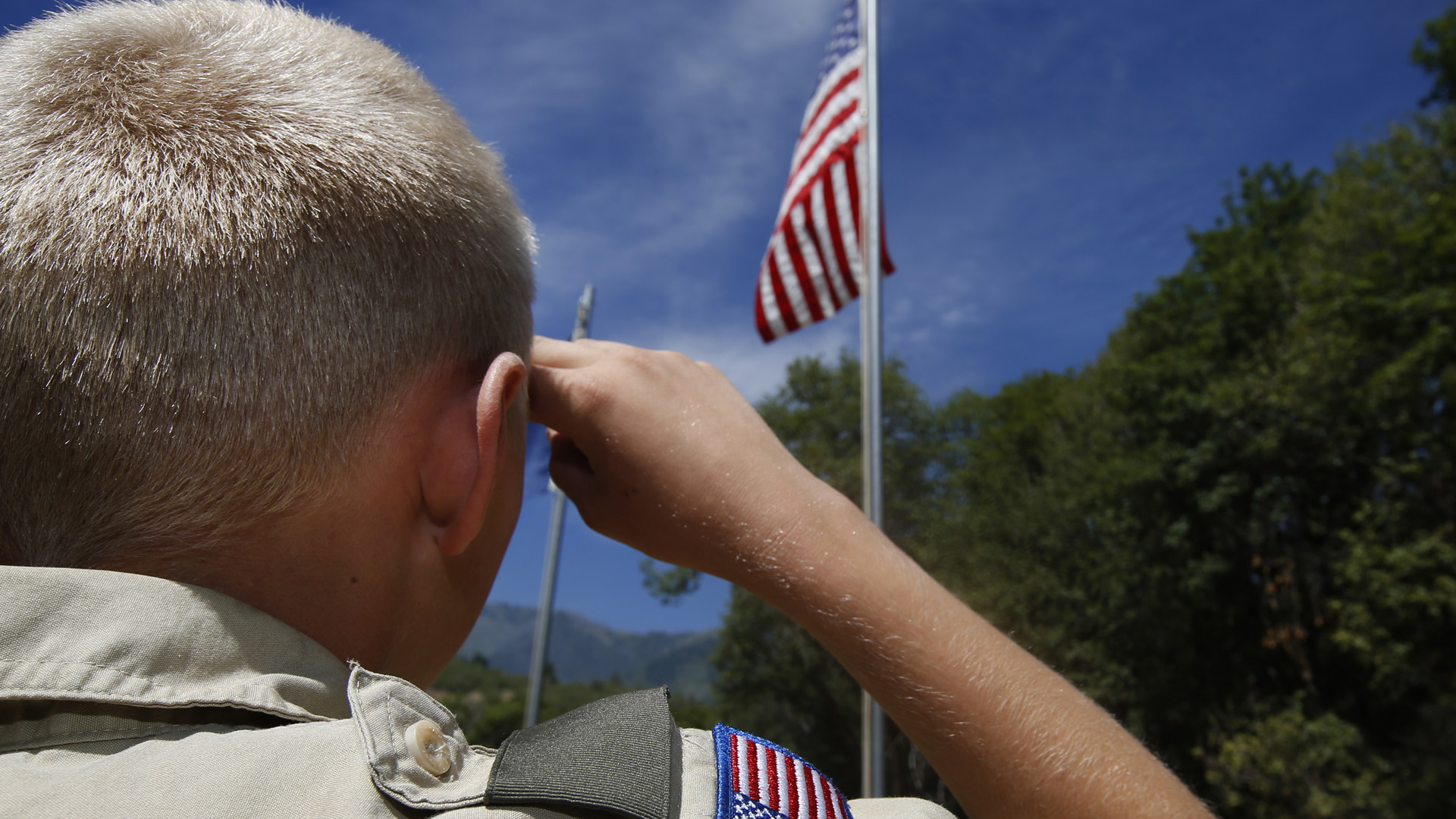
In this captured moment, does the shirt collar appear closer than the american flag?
Yes

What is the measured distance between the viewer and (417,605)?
0.93 metres

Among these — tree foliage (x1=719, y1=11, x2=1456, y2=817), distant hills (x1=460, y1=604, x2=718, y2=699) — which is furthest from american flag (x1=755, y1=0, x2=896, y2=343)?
tree foliage (x1=719, y1=11, x2=1456, y2=817)

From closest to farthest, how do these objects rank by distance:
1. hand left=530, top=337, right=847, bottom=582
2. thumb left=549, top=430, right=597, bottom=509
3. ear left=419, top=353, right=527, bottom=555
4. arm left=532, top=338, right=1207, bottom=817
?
ear left=419, top=353, right=527, bottom=555 → arm left=532, top=338, right=1207, bottom=817 → hand left=530, top=337, right=847, bottom=582 → thumb left=549, top=430, right=597, bottom=509

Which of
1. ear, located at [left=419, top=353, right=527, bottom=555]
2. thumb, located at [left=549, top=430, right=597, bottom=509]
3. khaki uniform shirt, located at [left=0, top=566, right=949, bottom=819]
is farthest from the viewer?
thumb, located at [left=549, top=430, right=597, bottom=509]

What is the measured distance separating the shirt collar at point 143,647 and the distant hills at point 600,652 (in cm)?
31

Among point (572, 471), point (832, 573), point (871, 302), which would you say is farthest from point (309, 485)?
point (871, 302)

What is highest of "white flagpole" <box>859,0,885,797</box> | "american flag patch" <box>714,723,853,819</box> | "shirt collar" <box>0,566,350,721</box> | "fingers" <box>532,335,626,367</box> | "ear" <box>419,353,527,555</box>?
"white flagpole" <box>859,0,885,797</box>

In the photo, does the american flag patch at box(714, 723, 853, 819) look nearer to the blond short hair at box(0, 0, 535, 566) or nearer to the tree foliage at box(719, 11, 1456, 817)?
the blond short hair at box(0, 0, 535, 566)

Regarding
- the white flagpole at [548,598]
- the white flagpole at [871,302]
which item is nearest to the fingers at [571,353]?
the white flagpole at [871,302]

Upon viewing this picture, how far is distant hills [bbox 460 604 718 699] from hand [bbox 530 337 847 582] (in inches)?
8.9

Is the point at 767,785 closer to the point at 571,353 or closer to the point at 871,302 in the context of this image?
the point at 571,353

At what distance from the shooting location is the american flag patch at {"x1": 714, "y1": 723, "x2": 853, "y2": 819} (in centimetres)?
69

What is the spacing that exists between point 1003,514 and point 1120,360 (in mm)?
5385

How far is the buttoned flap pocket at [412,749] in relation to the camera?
25.6 inches
